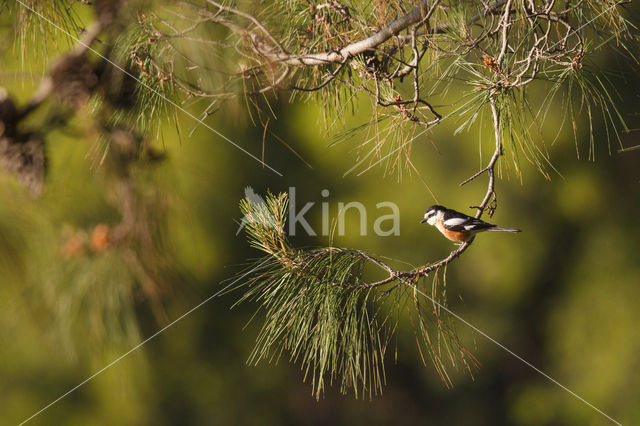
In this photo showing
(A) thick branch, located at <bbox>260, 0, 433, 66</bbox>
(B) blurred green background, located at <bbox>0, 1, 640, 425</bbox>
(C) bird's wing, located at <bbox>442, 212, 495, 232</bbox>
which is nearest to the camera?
(A) thick branch, located at <bbox>260, 0, 433, 66</bbox>

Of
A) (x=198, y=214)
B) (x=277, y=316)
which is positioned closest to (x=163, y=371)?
(x=198, y=214)

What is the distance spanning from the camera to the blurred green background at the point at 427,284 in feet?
7.55

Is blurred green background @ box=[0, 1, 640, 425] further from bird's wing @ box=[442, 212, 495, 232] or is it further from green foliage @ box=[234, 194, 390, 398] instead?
green foliage @ box=[234, 194, 390, 398]

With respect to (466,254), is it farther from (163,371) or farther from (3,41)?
(3,41)

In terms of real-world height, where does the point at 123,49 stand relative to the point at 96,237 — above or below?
above

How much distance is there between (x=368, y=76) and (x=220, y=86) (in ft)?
0.83

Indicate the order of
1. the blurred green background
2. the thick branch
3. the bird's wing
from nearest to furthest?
1. the thick branch
2. the bird's wing
3. the blurred green background

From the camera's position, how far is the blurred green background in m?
2.30

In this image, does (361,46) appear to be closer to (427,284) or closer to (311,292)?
(311,292)

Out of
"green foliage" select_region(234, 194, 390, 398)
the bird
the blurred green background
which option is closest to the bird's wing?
the bird

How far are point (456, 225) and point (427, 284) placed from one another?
3.34 feet

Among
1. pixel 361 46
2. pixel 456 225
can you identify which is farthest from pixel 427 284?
pixel 361 46

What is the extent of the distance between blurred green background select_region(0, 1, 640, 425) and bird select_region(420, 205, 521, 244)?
0.84 m

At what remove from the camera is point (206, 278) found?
229cm
